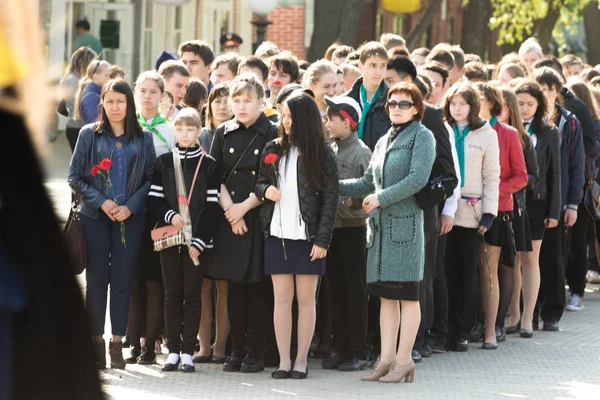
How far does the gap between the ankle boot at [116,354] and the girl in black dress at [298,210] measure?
3.49ft

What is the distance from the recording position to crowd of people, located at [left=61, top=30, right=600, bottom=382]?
7562 millimetres

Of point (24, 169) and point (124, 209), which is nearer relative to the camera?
point (24, 169)

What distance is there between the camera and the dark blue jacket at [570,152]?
10.2 m

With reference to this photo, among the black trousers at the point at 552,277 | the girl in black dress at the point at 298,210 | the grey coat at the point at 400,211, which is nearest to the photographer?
the grey coat at the point at 400,211

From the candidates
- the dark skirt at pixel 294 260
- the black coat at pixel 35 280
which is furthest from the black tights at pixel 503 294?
the black coat at pixel 35 280

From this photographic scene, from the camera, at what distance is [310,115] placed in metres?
7.62

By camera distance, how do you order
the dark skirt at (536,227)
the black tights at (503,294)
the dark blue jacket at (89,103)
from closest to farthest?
1. the black tights at (503,294)
2. the dark skirt at (536,227)
3. the dark blue jacket at (89,103)

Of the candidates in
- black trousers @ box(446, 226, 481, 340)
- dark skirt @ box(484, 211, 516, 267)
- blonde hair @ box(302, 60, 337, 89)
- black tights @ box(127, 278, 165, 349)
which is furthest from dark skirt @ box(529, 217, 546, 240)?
black tights @ box(127, 278, 165, 349)

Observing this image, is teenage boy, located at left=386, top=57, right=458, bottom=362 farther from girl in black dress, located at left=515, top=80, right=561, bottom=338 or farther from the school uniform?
the school uniform

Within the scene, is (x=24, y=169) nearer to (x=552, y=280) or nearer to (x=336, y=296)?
(x=336, y=296)

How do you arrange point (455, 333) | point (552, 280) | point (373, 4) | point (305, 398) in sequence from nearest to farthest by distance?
point (305, 398) < point (455, 333) < point (552, 280) < point (373, 4)

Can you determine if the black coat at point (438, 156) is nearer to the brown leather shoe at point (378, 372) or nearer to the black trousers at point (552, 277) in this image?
the brown leather shoe at point (378, 372)

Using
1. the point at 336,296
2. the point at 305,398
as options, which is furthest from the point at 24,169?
the point at 336,296

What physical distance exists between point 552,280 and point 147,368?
3.84 m
